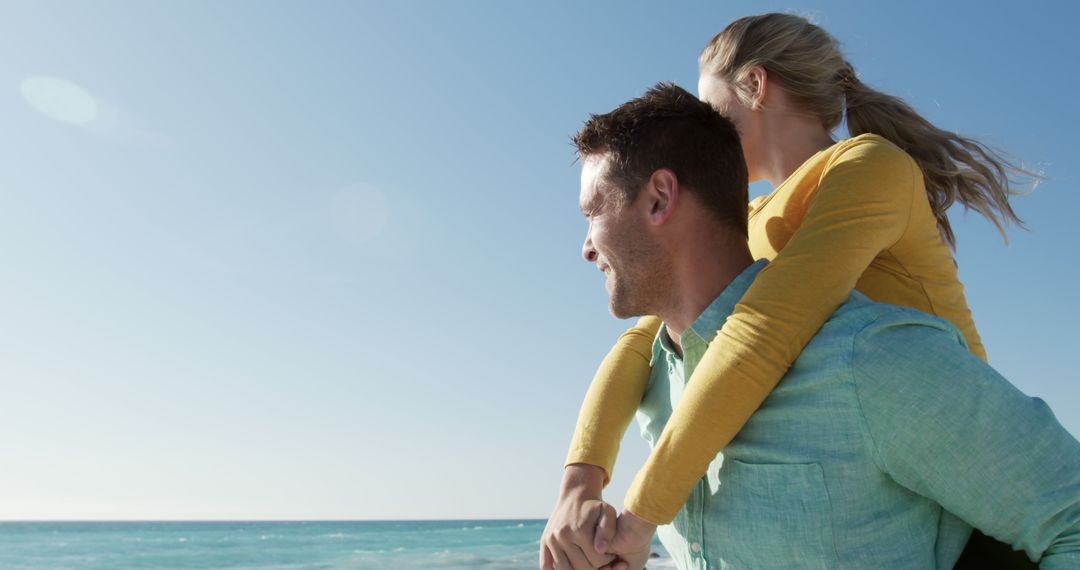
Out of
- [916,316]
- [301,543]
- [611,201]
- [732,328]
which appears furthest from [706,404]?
[301,543]

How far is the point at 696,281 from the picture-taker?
183 cm

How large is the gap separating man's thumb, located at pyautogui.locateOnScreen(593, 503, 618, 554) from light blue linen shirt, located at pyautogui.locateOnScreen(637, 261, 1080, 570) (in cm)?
16

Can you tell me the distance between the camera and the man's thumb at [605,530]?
5.23 ft

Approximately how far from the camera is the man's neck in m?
1.83

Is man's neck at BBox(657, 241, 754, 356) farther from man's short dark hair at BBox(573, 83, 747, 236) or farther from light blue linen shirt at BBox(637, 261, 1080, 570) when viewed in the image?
light blue linen shirt at BBox(637, 261, 1080, 570)

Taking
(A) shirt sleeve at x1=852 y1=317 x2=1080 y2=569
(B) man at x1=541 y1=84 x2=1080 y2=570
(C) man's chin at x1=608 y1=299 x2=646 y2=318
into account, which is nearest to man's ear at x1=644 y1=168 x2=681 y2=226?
(B) man at x1=541 y1=84 x2=1080 y2=570

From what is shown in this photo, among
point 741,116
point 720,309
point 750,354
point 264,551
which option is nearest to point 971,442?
point 750,354

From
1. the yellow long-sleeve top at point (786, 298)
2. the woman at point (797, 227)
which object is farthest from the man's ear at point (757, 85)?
the yellow long-sleeve top at point (786, 298)

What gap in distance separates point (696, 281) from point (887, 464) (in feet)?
1.87

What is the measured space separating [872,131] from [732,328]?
1347 millimetres

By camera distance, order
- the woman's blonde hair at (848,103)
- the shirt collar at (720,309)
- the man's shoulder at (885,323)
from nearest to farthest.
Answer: the man's shoulder at (885,323)
the shirt collar at (720,309)
the woman's blonde hair at (848,103)

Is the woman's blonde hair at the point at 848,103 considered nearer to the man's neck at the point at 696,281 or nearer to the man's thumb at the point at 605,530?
the man's neck at the point at 696,281

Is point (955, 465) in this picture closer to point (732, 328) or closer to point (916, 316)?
point (916, 316)

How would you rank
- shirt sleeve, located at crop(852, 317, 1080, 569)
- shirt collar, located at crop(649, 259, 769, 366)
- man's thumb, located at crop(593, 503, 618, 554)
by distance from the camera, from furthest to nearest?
shirt collar, located at crop(649, 259, 769, 366) < man's thumb, located at crop(593, 503, 618, 554) < shirt sleeve, located at crop(852, 317, 1080, 569)
